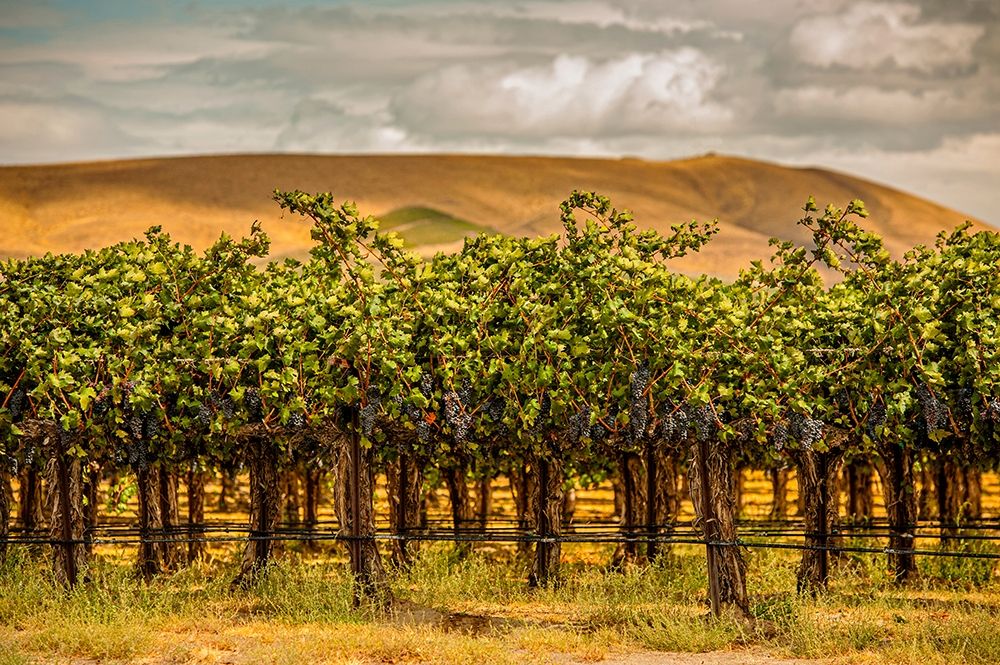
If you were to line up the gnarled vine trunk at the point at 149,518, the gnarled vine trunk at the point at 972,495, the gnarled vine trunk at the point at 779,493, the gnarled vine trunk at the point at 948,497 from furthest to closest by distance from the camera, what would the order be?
the gnarled vine trunk at the point at 779,493
the gnarled vine trunk at the point at 972,495
the gnarled vine trunk at the point at 948,497
the gnarled vine trunk at the point at 149,518

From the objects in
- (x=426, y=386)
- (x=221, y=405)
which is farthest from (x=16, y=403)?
(x=426, y=386)

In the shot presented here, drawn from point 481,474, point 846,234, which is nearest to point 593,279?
point 846,234

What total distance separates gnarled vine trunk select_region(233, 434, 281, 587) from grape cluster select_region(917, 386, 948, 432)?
8.06m

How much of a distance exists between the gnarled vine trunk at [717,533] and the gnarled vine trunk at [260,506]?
5.71m

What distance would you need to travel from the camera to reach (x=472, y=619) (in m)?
Result: 15.4

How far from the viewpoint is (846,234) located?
566 inches

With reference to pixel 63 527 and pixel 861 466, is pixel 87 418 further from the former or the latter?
pixel 861 466

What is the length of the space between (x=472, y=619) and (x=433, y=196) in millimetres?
73250

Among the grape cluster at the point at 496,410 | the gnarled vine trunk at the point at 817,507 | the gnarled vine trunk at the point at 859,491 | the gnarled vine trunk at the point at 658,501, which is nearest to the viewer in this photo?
the grape cluster at the point at 496,410

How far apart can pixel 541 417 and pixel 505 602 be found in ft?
9.15

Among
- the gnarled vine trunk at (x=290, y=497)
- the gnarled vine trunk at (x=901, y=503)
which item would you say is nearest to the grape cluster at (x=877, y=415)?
the gnarled vine trunk at (x=901, y=503)

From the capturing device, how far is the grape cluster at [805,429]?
568 inches

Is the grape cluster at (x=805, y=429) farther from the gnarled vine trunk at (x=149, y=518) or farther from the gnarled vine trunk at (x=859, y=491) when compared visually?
the gnarled vine trunk at (x=149, y=518)

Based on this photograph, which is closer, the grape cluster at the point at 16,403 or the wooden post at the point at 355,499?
the wooden post at the point at 355,499
